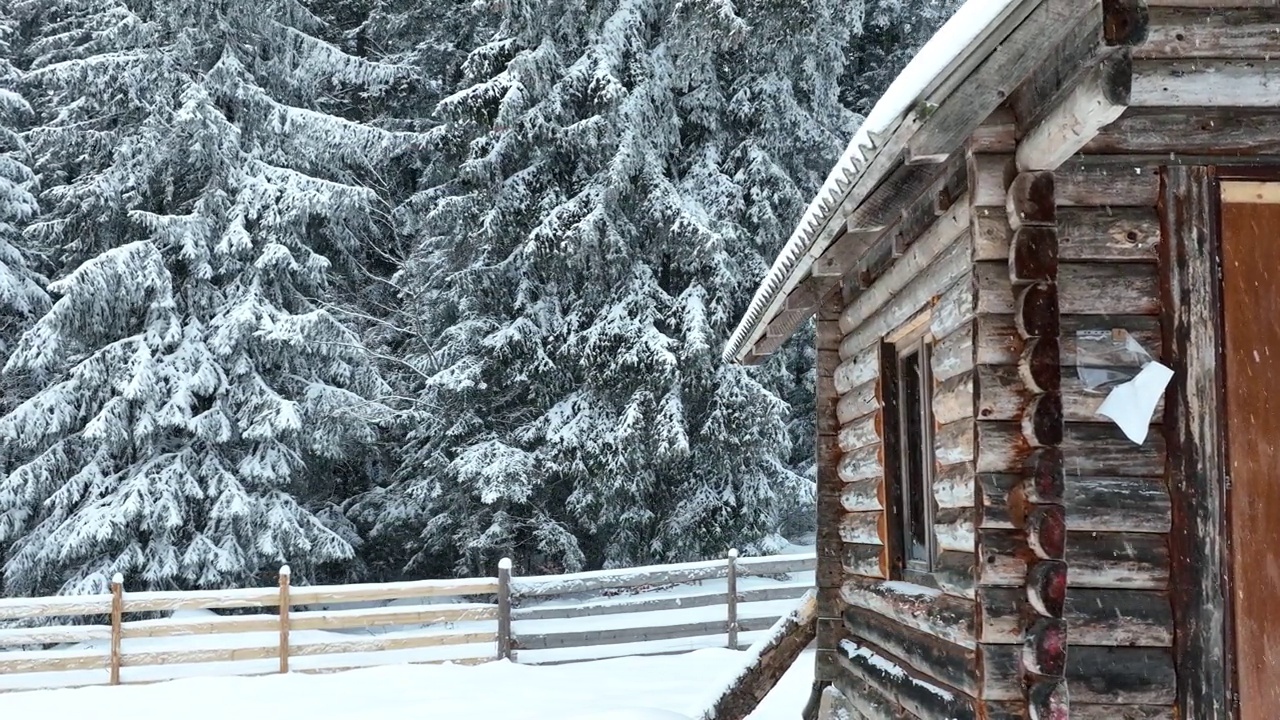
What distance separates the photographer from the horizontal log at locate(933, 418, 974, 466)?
14.9 feet

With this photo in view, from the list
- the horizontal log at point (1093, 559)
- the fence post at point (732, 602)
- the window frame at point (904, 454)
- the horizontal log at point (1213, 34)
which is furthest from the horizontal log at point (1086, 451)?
the fence post at point (732, 602)

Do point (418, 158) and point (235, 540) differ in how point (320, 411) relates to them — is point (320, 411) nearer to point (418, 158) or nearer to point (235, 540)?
point (235, 540)

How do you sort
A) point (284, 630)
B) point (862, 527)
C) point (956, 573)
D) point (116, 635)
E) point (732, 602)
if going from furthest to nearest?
1. point (732, 602)
2. point (284, 630)
3. point (116, 635)
4. point (862, 527)
5. point (956, 573)

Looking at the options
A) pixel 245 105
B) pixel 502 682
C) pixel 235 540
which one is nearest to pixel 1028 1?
pixel 502 682

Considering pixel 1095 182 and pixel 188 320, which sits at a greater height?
pixel 188 320

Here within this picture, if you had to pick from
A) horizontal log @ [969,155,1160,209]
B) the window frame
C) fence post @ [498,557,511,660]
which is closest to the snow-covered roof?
horizontal log @ [969,155,1160,209]

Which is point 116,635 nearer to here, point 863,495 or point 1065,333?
point 863,495

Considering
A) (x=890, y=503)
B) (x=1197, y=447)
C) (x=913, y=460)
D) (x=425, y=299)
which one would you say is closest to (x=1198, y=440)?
(x=1197, y=447)

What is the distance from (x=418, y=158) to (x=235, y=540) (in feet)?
26.6

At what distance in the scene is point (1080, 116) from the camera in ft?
11.3

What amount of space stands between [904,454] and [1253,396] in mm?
2387

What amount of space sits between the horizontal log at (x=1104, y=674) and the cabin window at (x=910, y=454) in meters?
1.77

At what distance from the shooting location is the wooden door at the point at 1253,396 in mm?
4055

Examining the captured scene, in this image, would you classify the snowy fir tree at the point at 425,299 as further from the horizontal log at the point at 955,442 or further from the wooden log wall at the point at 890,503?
the horizontal log at the point at 955,442
